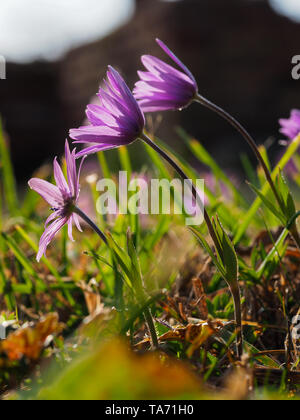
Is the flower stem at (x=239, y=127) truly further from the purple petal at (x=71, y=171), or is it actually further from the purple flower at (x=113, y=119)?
the purple petal at (x=71, y=171)

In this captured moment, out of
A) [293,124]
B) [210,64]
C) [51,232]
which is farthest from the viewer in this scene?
[210,64]

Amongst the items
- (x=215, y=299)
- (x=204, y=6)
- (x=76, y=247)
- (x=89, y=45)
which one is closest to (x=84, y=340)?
(x=215, y=299)

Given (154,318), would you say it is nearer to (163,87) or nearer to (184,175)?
(184,175)

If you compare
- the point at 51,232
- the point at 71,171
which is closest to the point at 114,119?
the point at 71,171
